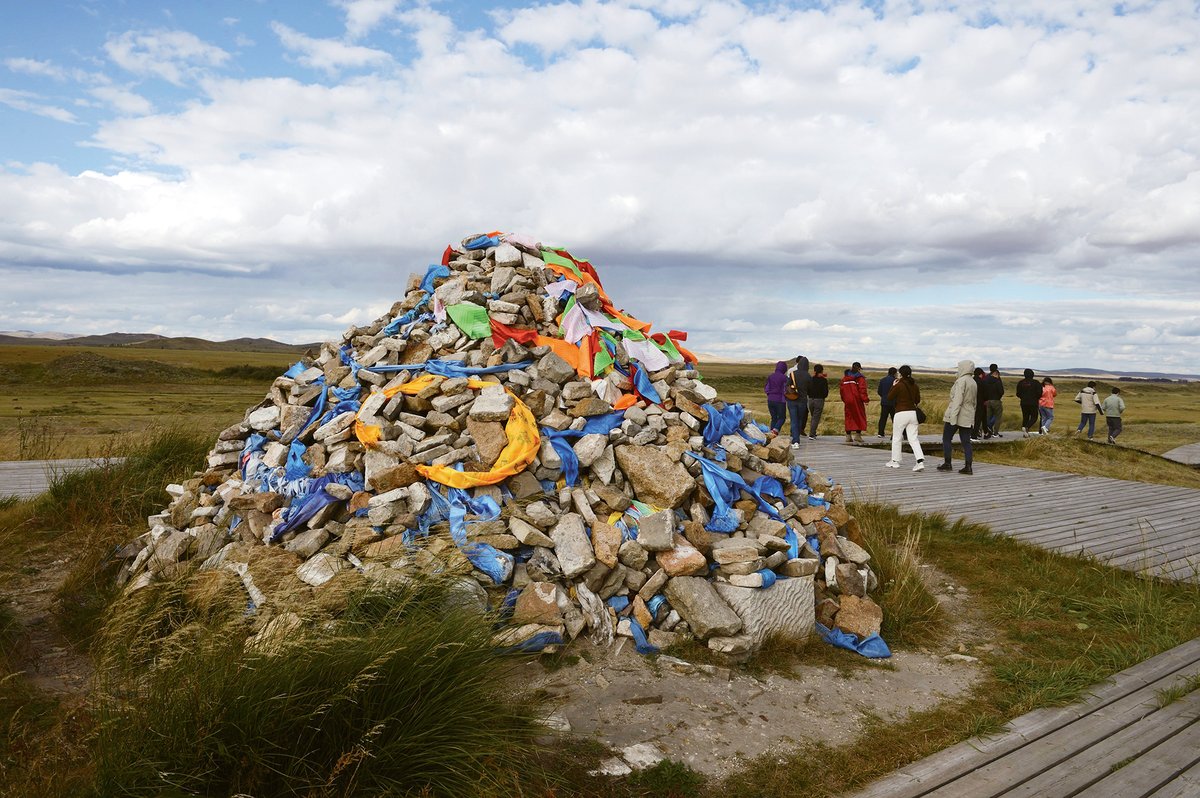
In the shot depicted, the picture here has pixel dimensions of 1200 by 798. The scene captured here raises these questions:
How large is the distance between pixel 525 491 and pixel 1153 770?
4.32 metres

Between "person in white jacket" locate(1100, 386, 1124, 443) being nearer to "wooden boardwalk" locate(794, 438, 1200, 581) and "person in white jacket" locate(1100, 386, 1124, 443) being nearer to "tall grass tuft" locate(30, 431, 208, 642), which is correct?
"wooden boardwalk" locate(794, 438, 1200, 581)

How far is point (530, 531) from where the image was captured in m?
5.60

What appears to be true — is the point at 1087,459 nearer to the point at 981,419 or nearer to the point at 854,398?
the point at 981,419

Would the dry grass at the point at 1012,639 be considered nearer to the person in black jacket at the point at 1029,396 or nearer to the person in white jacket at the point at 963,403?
the person in white jacket at the point at 963,403

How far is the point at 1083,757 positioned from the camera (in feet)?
13.3

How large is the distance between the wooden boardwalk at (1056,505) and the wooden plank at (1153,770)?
13.0ft

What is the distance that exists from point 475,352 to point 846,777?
478 cm

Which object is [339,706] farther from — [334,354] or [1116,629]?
[1116,629]

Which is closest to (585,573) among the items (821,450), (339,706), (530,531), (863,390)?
(530,531)

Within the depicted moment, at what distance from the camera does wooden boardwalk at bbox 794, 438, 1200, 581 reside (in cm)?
872

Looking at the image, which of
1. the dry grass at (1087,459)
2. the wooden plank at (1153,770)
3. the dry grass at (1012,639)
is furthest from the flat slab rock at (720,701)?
the dry grass at (1087,459)

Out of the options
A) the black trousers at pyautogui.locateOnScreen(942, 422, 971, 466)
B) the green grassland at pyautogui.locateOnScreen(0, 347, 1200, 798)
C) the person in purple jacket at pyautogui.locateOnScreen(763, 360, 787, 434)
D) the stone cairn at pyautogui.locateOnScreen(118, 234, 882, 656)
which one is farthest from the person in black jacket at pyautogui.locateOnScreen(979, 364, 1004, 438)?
the stone cairn at pyautogui.locateOnScreen(118, 234, 882, 656)

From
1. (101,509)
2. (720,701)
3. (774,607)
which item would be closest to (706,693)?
(720,701)

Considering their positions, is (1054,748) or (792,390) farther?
(792,390)
